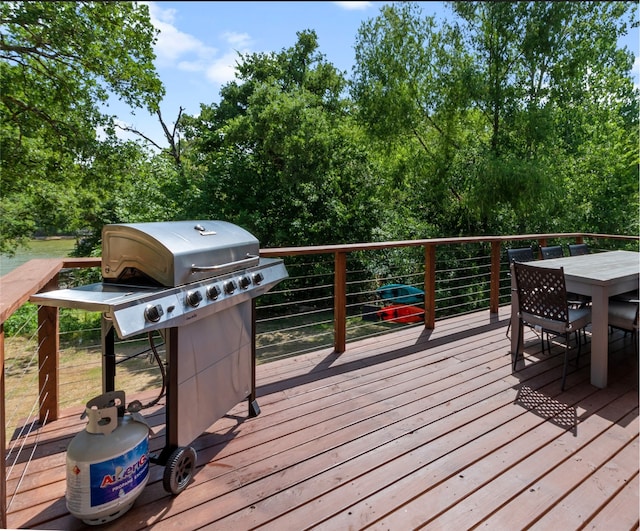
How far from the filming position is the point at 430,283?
12.5ft

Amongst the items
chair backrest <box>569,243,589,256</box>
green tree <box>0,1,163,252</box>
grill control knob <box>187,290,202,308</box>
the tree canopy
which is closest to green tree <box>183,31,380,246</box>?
the tree canopy

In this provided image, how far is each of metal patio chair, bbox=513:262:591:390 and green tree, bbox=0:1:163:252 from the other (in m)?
6.75

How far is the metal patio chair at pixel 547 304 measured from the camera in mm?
2682

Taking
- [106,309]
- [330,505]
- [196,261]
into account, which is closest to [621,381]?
[330,505]

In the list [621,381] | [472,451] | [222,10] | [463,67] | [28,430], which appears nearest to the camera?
[222,10]

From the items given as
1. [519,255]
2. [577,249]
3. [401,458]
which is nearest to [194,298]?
[401,458]

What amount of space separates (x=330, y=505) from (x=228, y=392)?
2.34ft

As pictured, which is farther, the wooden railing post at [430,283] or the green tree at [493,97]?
the green tree at [493,97]

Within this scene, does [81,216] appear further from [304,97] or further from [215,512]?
[215,512]

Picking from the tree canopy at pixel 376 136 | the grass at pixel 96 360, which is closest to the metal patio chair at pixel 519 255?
the grass at pixel 96 360

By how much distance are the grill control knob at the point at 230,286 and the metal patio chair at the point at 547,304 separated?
2.05m

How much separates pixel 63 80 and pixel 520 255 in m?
7.17

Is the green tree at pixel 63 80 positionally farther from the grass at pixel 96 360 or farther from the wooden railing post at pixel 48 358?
the wooden railing post at pixel 48 358

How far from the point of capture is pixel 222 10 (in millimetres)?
1289
